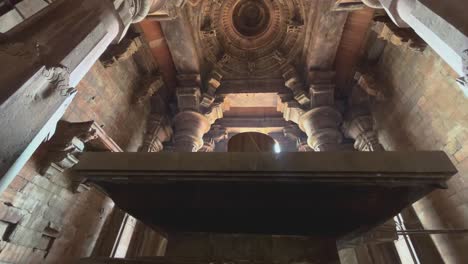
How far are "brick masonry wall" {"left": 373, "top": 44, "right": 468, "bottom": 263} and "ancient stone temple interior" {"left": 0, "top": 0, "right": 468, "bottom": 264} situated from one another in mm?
26

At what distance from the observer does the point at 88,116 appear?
415cm

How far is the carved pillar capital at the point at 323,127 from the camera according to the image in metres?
5.38

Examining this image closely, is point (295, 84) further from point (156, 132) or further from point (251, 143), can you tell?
point (251, 143)

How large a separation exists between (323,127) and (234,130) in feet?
10.5

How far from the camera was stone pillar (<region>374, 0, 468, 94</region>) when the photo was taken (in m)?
2.03

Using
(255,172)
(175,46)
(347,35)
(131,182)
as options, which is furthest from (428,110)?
(175,46)

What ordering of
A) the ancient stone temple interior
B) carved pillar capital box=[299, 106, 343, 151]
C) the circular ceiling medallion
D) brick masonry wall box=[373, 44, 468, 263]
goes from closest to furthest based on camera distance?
the ancient stone temple interior → brick masonry wall box=[373, 44, 468, 263] → carved pillar capital box=[299, 106, 343, 151] → the circular ceiling medallion

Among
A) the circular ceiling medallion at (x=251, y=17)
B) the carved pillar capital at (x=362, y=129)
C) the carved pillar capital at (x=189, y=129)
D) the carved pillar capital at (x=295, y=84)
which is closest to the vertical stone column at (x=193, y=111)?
the carved pillar capital at (x=189, y=129)

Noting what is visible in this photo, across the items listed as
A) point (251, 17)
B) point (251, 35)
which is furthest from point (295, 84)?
point (251, 17)

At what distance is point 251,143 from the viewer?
2174 millimetres

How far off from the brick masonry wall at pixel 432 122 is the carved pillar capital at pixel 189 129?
4250 millimetres

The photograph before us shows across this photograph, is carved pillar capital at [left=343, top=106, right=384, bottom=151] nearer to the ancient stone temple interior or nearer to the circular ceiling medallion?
the ancient stone temple interior

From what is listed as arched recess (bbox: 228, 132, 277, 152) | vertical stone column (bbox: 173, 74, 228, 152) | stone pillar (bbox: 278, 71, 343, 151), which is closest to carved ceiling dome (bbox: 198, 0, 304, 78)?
vertical stone column (bbox: 173, 74, 228, 152)

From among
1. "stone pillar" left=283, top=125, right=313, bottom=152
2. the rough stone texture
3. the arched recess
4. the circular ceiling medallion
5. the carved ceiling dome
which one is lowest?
the arched recess
